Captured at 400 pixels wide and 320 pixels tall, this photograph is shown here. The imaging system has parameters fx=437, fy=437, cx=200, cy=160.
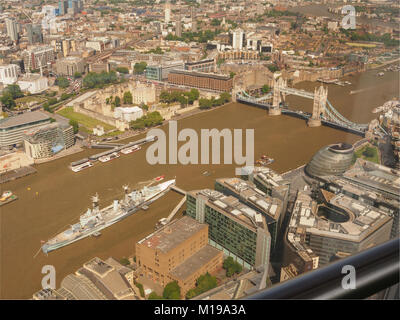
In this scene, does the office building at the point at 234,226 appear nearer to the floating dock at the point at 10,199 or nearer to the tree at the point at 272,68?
the floating dock at the point at 10,199

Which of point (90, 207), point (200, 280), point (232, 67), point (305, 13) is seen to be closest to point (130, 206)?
point (90, 207)

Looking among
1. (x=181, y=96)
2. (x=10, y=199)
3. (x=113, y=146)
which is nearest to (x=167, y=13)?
(x=181, y=96)

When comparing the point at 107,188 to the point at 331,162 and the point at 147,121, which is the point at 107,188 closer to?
the point at 147,121

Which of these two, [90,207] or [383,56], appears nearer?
[90,207]

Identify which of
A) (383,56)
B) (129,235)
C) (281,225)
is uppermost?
(383,56)

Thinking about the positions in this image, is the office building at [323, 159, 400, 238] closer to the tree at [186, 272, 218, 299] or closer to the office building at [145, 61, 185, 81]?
the tree at [186, 272, 218, 299]
